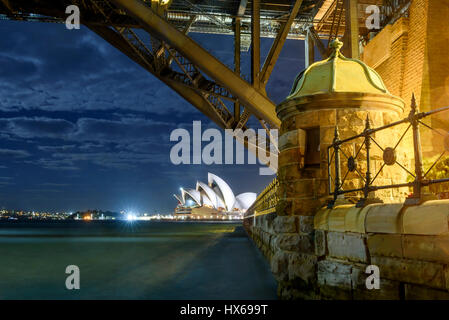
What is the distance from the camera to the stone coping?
3.37m

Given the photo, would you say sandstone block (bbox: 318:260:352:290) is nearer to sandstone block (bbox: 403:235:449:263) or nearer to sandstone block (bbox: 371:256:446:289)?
sandstone block (bbox: 371:256:446:289)

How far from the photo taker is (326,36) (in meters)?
20.4

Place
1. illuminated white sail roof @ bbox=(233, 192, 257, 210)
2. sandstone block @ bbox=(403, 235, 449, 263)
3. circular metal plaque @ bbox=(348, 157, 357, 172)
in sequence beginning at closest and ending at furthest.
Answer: sandstone block @ bbox=(403, 235, 449, 263), circular metal plaque @ bbox=(348, 157, 357, 172), illuminated white sail roof @ bbox=(233, 192, 257, 210)

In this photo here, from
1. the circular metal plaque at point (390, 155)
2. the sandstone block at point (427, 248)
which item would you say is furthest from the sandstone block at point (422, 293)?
the circular metal plaque at point (390, 155)

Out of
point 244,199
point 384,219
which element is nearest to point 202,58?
point 384,219

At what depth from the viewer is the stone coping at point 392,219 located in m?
3.37

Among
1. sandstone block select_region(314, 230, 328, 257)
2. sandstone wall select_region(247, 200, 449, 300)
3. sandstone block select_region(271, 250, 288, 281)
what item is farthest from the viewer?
sandstone block select_region(271, 250, 288, 281)

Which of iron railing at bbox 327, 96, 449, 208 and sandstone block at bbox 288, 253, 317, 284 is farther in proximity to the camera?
sandstone block at bbox 288, 253, 317, 284

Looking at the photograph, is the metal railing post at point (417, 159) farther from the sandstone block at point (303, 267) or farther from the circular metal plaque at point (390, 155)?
the sandstone block at point (303, 267)

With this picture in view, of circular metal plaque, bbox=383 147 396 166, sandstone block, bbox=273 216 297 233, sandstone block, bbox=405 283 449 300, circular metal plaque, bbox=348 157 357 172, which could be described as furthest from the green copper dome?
sandstone block, bbox=405 283 449 300

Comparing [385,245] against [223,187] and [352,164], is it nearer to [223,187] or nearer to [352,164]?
[352,164]

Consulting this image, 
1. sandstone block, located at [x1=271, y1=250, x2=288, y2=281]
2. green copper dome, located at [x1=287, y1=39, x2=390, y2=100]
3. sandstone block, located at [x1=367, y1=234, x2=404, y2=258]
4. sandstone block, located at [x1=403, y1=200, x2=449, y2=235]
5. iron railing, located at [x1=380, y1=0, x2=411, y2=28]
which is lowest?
sandstone block, located at [x1=271, y1=250, x2=288, y2=281]
